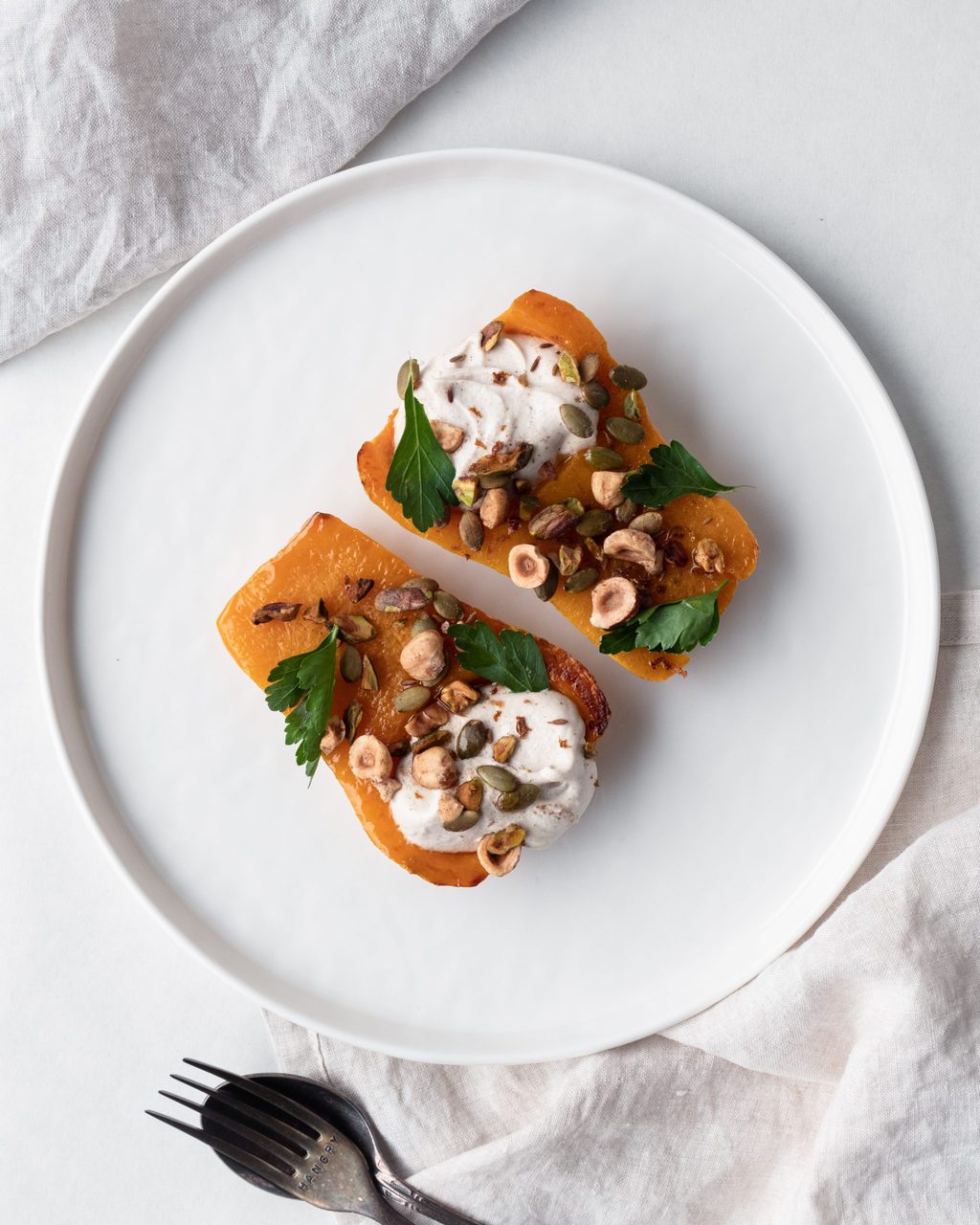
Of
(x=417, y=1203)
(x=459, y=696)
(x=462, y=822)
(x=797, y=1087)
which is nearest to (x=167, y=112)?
(x=459, y=696)

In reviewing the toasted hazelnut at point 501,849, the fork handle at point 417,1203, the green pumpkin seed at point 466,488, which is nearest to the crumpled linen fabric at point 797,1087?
the fork handle at point 417,1203

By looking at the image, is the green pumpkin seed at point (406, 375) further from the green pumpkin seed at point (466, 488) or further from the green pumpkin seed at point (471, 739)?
the green pumpkin seed at point (471, 739)

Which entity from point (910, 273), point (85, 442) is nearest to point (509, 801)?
point (85, 442)

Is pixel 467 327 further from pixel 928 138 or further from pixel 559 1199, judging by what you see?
pixel 559 1199

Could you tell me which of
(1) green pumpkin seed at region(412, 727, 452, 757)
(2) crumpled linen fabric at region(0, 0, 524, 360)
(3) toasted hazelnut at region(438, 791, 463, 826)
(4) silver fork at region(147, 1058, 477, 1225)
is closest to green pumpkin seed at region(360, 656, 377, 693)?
(1) green pumpkin seed at region(412, 727, 452, 757)

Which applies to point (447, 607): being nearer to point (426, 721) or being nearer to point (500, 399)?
point (426, 721)

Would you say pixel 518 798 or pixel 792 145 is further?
pixel 792 145
